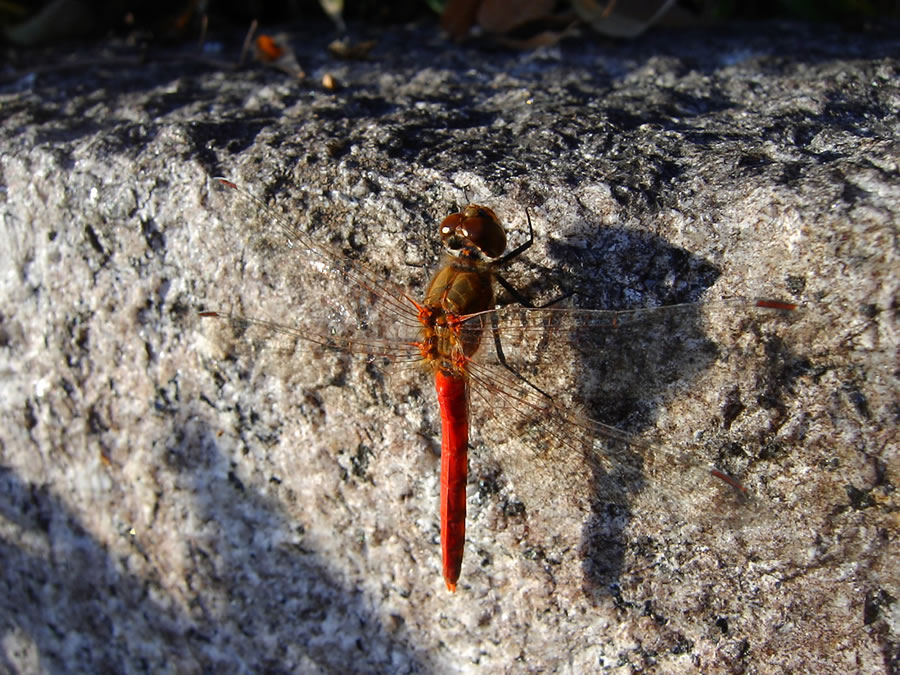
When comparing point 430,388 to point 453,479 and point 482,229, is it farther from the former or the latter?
point 482,229

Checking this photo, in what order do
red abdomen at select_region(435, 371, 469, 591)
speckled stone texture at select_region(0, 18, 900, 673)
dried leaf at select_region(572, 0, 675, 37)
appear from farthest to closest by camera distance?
dried leaf at select_region(572, 0, 675, 37) < red abdomen at select_region(435, 371, 469, 591) < speckled stone texture at select_region(0, 18, 900, 673)

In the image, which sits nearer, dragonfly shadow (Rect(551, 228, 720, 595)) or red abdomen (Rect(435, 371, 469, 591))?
dragonfly shadow (Rect(551, 228, 720, 595))

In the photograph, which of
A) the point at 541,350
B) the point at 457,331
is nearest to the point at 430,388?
the point at 457,331

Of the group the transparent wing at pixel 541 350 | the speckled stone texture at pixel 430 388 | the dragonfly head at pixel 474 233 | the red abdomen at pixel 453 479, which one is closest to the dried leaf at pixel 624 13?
the speckled stone texture at pixel 430 388

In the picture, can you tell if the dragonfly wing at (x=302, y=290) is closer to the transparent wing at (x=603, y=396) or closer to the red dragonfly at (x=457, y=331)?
the red dragonfly at (x=457, y=331)

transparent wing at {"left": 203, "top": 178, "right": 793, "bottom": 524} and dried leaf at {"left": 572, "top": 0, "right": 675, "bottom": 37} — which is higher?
dried leaf at {"left": 572, "top": 0, "right": 675, "bottom": 37}

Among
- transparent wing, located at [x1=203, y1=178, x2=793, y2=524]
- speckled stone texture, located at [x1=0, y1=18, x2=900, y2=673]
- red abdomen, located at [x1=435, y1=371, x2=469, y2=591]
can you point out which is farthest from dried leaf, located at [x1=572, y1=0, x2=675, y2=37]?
red abdomen, located at [x1=435, y1=371, x2=469, y2=591]

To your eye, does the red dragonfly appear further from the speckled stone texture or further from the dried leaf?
the dried leaf

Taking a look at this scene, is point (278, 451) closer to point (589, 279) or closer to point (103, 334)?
point (103, 334)
